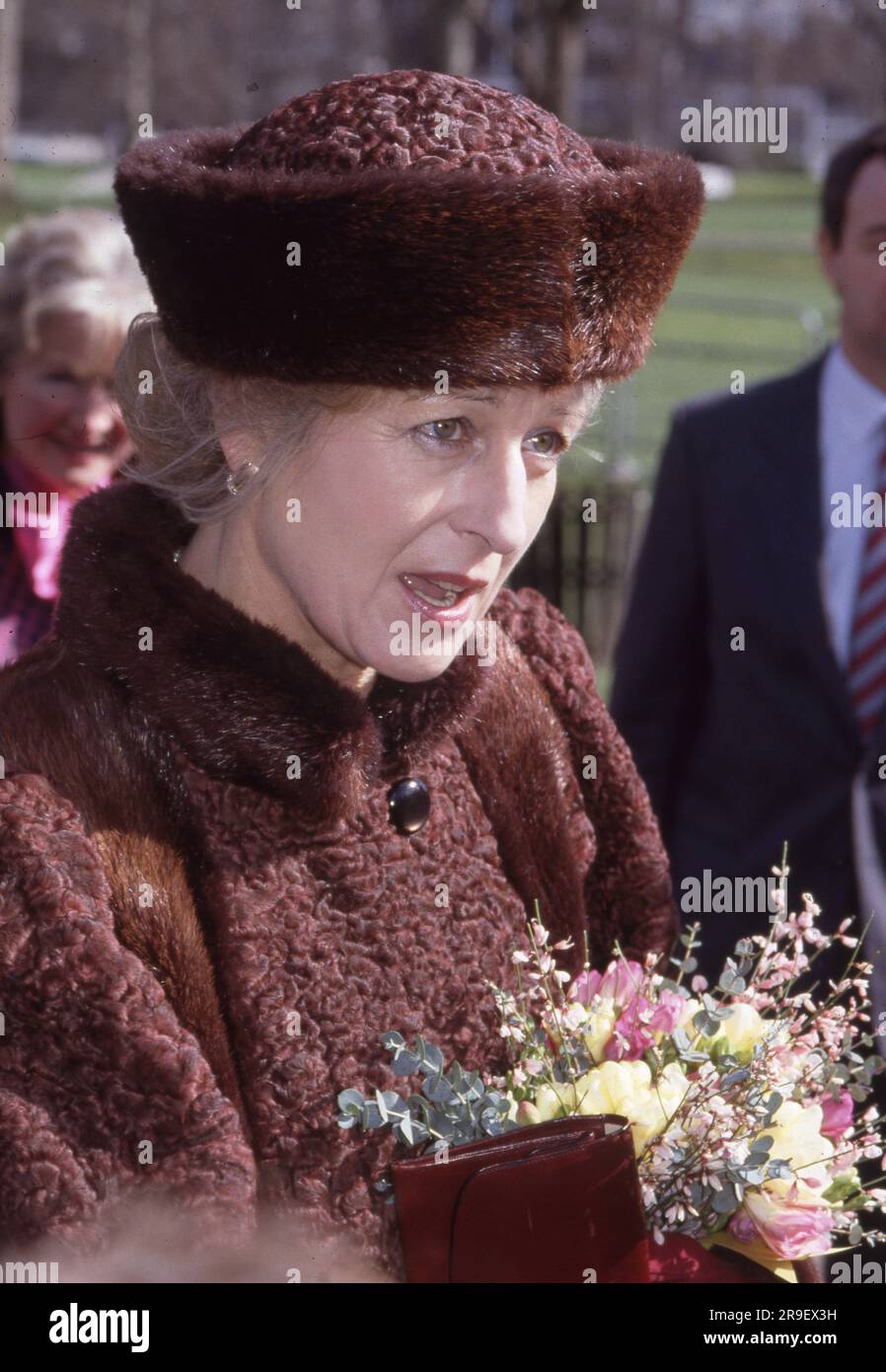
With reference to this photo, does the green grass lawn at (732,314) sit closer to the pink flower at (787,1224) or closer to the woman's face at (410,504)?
the woman's face at (410,504)

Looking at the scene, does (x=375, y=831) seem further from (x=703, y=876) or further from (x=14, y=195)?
(x=14, y=195)

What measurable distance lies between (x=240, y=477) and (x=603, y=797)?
77cm

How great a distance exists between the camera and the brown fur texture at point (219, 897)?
179cm

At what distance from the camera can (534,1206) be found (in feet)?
5.91

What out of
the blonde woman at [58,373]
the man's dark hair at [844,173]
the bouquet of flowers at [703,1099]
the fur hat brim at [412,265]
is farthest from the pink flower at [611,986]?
the man's dark hair at [844,173]

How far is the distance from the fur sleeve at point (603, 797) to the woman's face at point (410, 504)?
0.48 m

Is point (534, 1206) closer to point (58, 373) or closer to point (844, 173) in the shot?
point (58, 373)

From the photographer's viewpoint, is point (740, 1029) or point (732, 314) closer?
point (740, 1029)

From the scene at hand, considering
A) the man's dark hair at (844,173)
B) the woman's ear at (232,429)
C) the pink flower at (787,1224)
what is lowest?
the pink flower at (787,1224)

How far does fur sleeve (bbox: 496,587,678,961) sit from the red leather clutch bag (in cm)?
70

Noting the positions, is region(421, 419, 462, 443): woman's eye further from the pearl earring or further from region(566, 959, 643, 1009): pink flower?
region(566, 959, 643, 1009): pink flower

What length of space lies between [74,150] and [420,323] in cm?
2829

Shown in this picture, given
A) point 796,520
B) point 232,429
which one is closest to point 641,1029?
point 232,429
